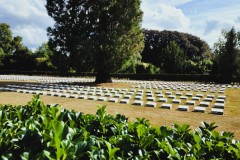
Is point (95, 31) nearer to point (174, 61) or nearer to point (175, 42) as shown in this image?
point (174, 61)

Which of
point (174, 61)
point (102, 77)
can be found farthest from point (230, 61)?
point (102, 77)

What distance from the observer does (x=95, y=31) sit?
23.9m

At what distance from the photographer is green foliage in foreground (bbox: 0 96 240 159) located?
2.58m

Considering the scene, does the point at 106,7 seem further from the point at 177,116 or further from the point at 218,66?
the point at 218,66

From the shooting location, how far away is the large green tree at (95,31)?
2312cm

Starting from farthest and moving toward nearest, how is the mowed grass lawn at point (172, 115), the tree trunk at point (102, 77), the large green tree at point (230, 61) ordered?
the large green tree at point (230, 61) → the tree trunk at point (102, 77) → the mowed grass lawn at point (172, 115)

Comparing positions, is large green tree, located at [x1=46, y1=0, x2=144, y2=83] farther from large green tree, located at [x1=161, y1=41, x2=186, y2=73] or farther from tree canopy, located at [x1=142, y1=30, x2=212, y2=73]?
tree canopy, located at [x1=142, y1=30, x2=212, y2=73]

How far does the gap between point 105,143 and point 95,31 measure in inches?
849

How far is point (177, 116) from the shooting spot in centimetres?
984

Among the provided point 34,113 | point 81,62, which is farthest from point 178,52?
point 34,113

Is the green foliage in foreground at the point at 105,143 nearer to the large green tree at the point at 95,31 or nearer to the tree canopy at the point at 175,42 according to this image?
the large green tree at the point at 95,31

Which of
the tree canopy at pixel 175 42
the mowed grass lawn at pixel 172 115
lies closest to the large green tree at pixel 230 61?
the mowed grass lawn at pixel 172 115

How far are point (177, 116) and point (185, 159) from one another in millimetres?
7422

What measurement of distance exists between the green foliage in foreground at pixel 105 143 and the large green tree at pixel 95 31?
63.9 ft
